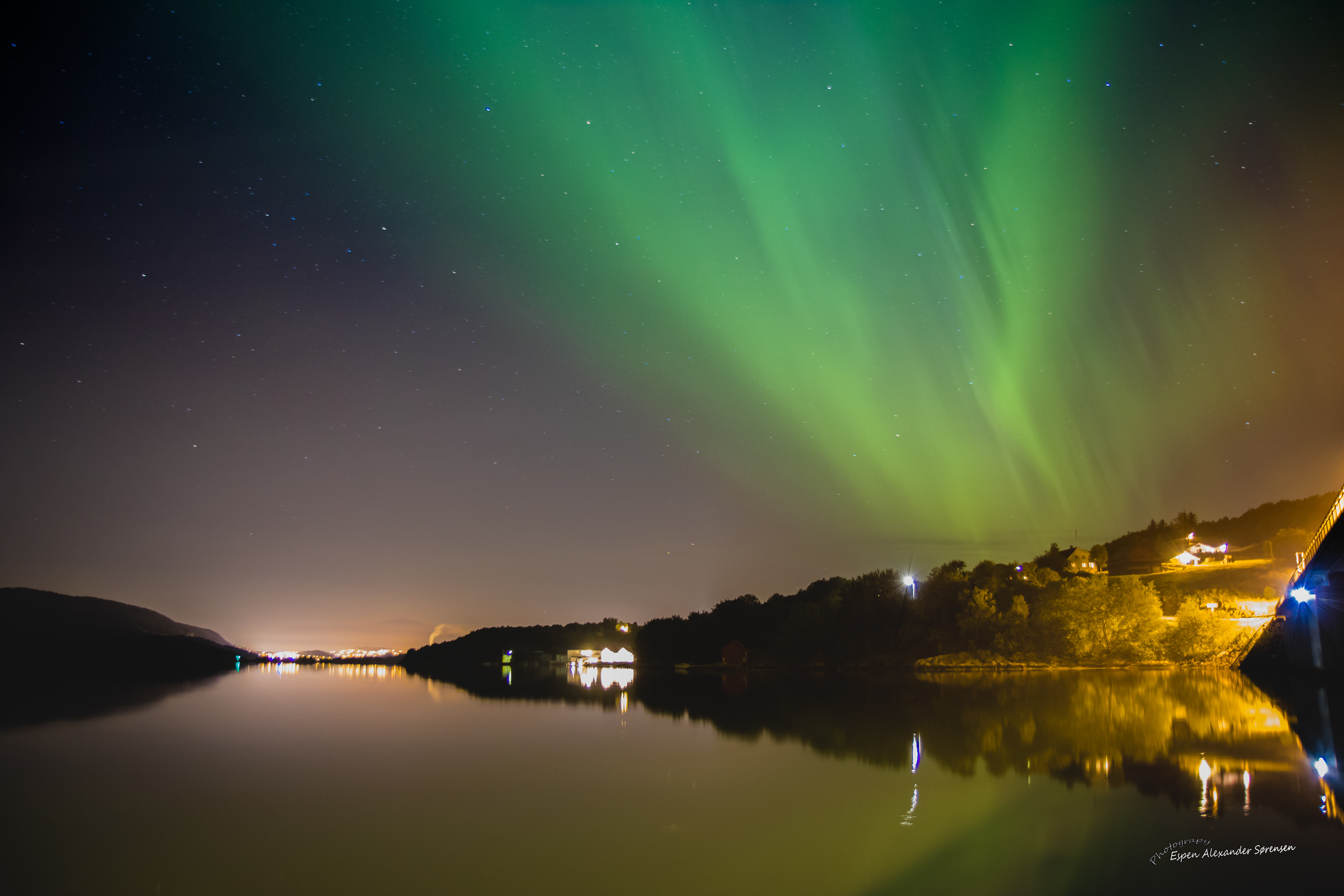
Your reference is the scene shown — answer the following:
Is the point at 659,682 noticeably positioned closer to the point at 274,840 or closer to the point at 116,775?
the point at 116,775

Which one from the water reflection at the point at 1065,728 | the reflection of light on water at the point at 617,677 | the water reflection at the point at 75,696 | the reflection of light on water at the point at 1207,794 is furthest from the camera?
the reflection of light on water at the point at 617,677

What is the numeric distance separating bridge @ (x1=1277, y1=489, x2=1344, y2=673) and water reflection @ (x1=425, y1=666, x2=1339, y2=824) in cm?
519

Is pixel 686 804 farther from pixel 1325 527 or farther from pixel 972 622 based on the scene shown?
pixel 972 622

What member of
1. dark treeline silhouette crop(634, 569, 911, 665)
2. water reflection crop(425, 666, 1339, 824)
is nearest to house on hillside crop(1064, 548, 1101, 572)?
dark treeline silhouette crop(634, 569, 911, 665)

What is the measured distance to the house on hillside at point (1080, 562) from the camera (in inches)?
5438

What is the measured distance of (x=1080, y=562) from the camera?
486 feet

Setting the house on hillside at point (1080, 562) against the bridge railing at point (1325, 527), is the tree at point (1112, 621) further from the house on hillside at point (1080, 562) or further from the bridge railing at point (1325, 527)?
the house on hillside at point (1080, 562)

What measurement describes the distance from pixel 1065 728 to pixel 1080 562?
5322 inches

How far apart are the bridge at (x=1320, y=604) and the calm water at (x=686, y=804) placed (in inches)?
381

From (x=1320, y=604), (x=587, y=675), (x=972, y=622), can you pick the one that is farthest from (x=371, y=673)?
(x=1320, y=604)

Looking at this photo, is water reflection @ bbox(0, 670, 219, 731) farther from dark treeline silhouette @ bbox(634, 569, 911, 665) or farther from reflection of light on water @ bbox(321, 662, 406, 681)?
dark treeline silhouette @ bbox(634, 569, 911, 665)

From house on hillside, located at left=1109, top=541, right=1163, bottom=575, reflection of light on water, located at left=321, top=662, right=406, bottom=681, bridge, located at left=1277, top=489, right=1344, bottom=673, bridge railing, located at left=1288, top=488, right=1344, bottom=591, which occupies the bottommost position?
reflection of light on water, located at left=321, top=662, right=406, bottom=681

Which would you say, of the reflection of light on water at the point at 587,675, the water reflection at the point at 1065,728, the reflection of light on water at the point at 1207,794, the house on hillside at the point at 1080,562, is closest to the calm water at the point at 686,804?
the reflection of light on water at the point at 1207,794

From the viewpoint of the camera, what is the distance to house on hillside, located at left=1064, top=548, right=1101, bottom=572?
5438 inches
